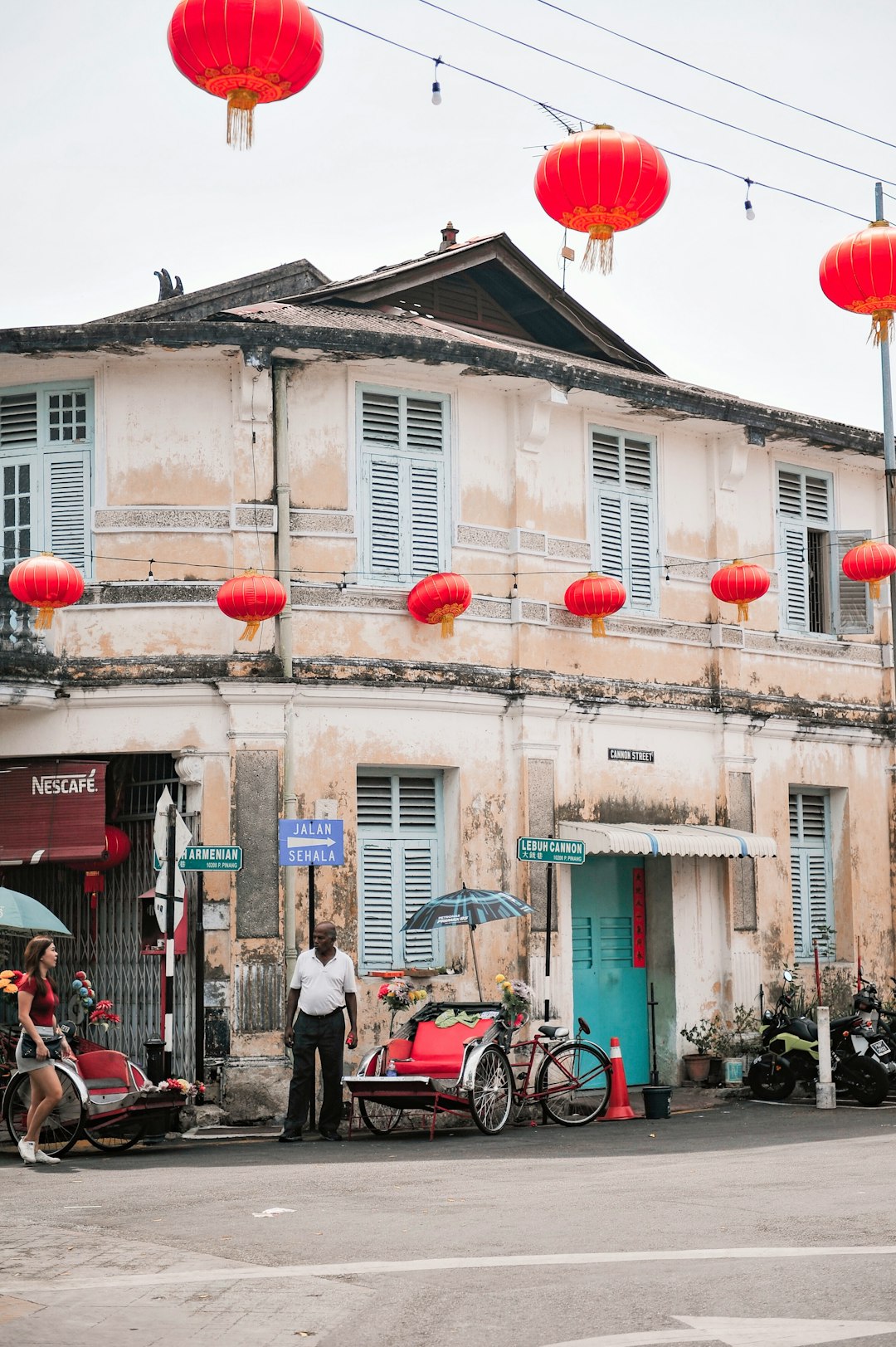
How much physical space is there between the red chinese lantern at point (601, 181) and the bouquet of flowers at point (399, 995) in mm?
6942

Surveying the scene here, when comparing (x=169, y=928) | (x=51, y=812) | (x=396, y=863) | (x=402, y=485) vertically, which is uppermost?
(x=402, y=485)

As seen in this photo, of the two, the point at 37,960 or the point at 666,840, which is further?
the point at 666,840

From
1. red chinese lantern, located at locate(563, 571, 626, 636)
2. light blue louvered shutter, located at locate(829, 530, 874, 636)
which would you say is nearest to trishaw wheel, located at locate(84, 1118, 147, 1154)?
red chinese lantern, located at locate(563, 571, 626, 636)

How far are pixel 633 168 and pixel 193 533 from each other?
20.8 feet

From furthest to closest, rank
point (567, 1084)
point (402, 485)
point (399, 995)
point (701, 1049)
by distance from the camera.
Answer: point (701, 1049) < point (402, 485) < point (399, 995) < point (567, 1084)

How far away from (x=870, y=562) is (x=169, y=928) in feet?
31.0

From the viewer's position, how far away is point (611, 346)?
21.2 m

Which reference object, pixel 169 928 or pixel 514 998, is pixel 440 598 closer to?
pixel 514 998

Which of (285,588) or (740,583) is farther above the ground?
(740,583)

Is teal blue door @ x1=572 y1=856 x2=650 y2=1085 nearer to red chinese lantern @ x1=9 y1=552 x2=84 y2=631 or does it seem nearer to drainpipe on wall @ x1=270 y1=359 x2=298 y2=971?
drainpipe on wall @ x1=270 y1=359 x2=298 y2=971

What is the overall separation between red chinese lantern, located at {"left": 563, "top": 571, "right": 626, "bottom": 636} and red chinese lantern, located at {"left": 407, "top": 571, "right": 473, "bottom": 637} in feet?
4.65

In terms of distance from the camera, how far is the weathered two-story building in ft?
53.1

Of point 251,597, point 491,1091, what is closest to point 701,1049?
point 491,1091

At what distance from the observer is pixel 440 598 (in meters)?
16.2
